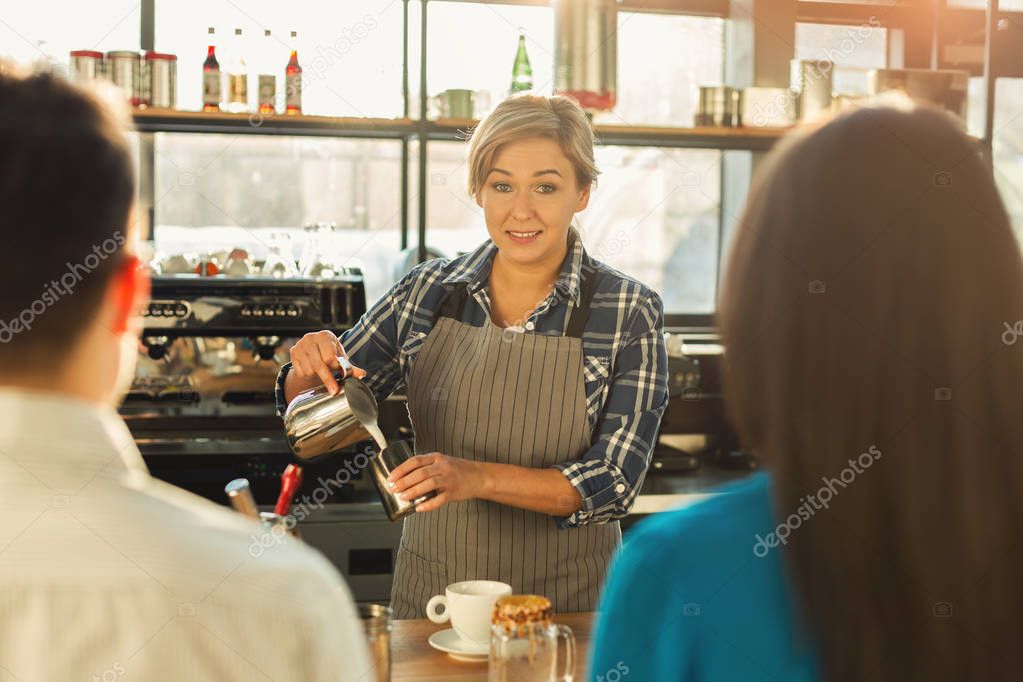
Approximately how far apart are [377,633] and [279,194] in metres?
2.46

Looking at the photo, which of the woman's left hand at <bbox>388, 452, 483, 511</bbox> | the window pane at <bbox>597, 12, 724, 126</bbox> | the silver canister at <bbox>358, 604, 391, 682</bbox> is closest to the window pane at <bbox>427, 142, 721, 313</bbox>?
the window pane at <bbox>597, 12, 724, 126</bbox>

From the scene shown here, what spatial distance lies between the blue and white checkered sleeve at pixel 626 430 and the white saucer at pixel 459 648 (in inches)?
16.7

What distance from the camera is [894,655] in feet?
2.30

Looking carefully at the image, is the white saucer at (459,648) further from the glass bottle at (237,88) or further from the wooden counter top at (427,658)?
the glass bottle at (237,88)

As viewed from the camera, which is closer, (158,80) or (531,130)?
(531,130)

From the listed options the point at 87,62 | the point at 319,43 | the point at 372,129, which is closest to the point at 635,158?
the point at 372,129

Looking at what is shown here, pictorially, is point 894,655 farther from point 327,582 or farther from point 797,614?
point 327,582

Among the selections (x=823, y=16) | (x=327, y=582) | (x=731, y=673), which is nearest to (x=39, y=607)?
(x=327, y=582)

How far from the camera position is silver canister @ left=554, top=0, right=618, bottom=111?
3.19 m

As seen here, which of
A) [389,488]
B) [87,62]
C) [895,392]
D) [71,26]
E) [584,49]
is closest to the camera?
[895,392]

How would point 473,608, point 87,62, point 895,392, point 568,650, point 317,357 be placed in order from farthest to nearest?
point 87,62, point 317,357, point 473,608, point 568,650, point 895,392

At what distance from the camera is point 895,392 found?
685mm

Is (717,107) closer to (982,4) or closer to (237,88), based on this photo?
(982,4)

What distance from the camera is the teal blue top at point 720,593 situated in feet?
2.35
